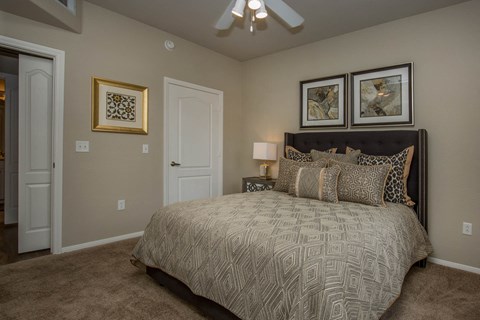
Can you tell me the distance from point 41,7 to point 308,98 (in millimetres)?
3073

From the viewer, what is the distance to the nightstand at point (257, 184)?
3678 mm

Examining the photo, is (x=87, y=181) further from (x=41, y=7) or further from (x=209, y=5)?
(x=209, y=5)

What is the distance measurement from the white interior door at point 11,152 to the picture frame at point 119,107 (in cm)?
215

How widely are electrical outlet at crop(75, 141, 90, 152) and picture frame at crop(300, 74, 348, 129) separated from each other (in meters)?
2.71

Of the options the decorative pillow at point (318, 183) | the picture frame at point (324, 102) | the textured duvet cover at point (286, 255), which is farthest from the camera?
the picture frame at point (324, 102)

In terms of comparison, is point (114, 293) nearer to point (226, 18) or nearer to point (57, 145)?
point (57, 145)

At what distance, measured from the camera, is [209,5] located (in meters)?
2.86

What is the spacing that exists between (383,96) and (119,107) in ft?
10.1

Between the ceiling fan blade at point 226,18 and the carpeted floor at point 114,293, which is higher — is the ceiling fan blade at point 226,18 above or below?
above

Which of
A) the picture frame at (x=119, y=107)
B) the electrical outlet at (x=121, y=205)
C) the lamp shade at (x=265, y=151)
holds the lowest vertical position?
the electrical outlet at (x=121, y=205)

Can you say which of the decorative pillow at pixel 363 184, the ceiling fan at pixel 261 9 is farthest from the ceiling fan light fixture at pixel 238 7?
the decorative pillow at pixel 363 184

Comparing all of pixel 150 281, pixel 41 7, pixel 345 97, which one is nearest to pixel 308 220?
pixel 150 281

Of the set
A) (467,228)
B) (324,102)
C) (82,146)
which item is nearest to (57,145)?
(82,146)

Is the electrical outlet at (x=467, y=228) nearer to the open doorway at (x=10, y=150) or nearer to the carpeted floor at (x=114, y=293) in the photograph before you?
the carpeted floor at (x=114, y=293)
